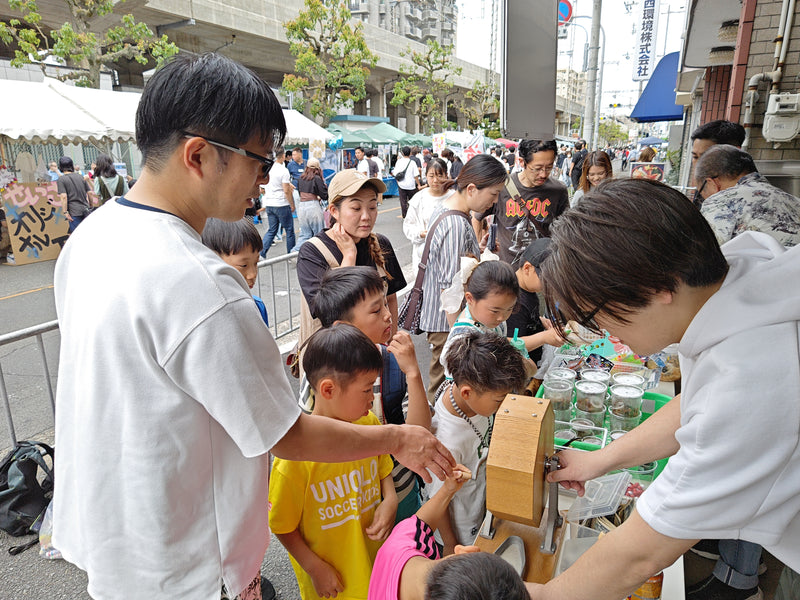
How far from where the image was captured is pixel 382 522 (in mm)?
1847

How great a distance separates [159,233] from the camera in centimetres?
108

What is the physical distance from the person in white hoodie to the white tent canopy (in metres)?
8.28

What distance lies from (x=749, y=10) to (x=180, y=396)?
636cm

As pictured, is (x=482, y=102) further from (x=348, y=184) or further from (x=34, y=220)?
(x=348, y=184)

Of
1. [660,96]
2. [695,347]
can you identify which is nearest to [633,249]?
[695,347]

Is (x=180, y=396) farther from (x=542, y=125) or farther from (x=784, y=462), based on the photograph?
(x=542, y=125)

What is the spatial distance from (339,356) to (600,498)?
99cm

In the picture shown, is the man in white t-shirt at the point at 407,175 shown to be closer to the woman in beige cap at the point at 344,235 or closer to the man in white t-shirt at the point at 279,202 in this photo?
the man in white t-shirt at the point at 279,202

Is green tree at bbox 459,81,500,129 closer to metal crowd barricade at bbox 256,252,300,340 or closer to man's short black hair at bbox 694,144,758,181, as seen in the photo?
metal crowd barricade at bbox 256,252,300,340

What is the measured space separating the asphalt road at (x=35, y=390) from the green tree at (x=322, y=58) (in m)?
13.3

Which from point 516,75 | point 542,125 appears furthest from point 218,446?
point 542,125

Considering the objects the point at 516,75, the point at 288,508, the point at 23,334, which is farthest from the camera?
the point at 23,334

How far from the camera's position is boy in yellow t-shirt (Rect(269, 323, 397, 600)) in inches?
69.0

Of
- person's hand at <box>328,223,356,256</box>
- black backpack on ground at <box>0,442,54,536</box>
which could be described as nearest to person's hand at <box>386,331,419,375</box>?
person's hand at <box>328,223,356,256</box>
